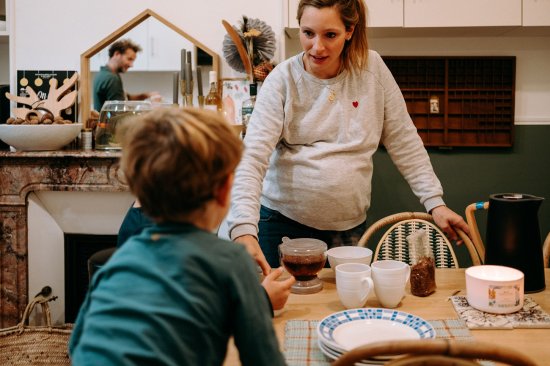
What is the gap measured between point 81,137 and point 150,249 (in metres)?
2.55

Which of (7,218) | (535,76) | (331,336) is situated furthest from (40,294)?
(535,76)

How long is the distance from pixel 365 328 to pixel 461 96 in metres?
2.38

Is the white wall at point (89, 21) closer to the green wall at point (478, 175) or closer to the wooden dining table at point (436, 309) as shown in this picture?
the green wall at point (478, 175)

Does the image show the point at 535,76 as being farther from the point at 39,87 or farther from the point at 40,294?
the point at 40,294

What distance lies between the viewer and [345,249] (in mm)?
1631

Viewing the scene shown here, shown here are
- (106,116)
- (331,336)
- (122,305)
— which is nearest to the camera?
(122,305)

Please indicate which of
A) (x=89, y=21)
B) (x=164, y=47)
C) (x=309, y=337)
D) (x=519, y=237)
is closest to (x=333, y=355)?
(x=309, y=337)

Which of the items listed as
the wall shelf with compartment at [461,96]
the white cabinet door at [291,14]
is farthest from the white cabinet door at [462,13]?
the white cabinet door at [291,14]

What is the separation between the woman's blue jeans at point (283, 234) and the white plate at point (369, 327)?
69 centimetres

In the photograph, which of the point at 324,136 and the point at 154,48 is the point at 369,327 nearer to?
the point at 324,136

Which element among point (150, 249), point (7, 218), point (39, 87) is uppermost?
point (39, 87)

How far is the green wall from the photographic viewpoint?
131 inches

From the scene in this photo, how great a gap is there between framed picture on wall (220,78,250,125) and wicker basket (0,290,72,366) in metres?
1.35

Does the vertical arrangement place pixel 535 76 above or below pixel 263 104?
above
